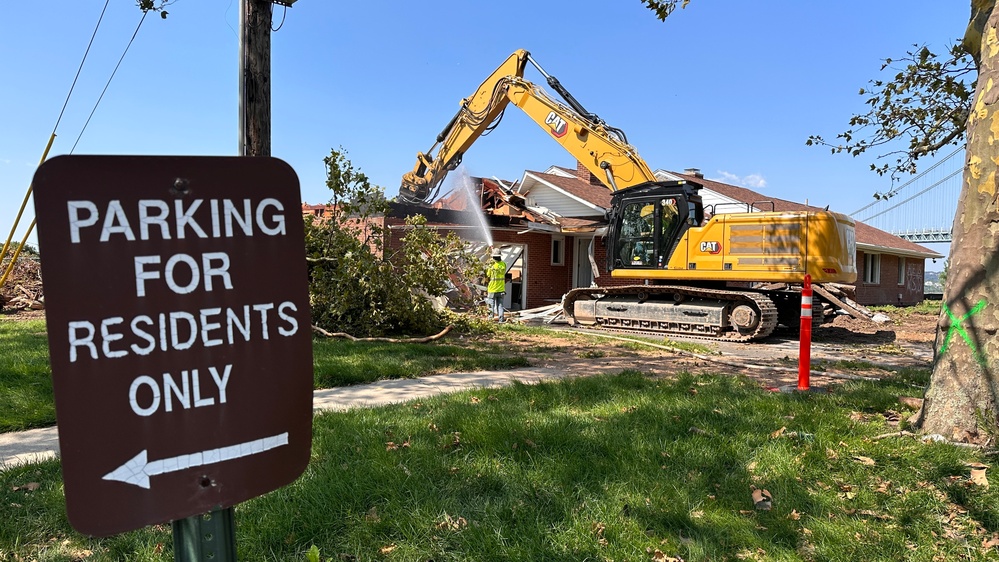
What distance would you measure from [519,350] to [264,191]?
846 cm

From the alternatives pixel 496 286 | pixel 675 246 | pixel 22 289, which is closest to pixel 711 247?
pixel 675 246

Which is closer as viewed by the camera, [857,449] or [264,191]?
[264,191]

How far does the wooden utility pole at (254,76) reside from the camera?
5.27 meters

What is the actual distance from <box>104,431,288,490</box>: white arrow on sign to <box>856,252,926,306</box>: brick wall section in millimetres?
28977

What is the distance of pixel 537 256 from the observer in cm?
2092

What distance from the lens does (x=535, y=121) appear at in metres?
14.6

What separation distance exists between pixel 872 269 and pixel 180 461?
106 ft

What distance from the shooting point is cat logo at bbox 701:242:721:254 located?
12.6 metres

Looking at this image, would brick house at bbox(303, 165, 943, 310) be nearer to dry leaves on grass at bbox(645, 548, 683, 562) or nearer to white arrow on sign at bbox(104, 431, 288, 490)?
dry leaves on grass at bbox(645, 548, 683, 562)

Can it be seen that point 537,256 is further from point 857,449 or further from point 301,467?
point 301,467

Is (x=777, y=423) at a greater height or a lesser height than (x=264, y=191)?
lesser

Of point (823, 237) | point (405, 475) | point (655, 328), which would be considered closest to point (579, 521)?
point (405, 475)

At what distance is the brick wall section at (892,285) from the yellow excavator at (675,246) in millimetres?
16384

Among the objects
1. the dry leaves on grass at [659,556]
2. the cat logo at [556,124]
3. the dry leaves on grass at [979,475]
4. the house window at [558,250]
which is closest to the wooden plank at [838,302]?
the cat logo at [556,124]
